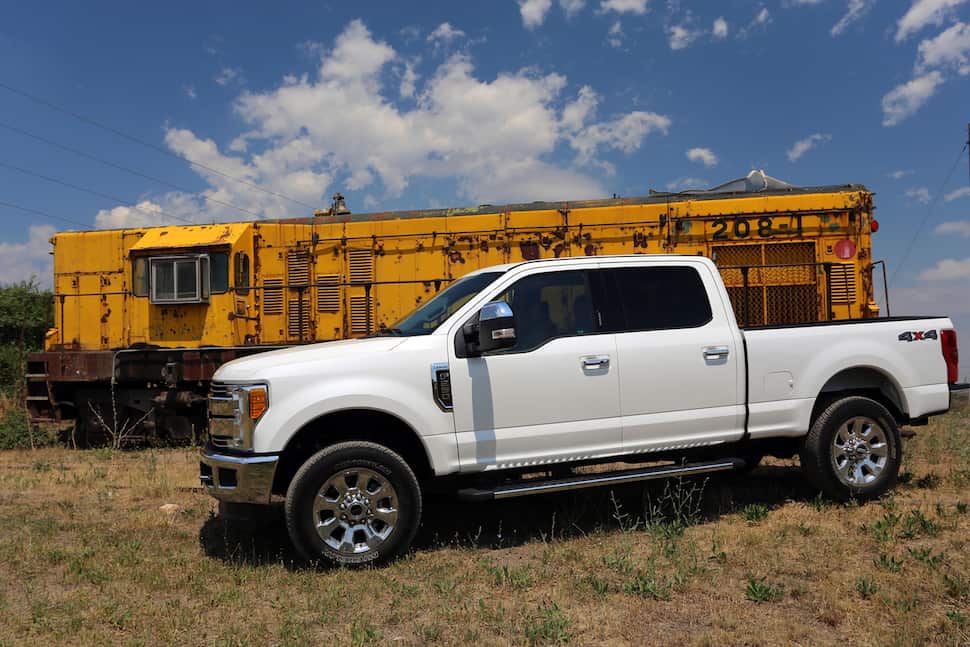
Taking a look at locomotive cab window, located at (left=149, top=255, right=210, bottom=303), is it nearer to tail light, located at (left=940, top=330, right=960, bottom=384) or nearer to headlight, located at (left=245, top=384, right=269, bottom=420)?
headlight, located at (left=245, top=384, right=269, bottom=420)

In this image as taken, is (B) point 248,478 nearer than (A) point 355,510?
Yes

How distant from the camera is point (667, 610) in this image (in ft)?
13.0

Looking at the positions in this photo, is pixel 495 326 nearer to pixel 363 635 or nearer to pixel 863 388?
pixel 363 635

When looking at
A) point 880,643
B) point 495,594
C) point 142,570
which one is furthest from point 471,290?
point 880,643

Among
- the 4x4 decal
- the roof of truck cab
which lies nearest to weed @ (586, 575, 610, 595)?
the 4x4 decal

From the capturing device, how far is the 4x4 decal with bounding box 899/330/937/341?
6.00 meters

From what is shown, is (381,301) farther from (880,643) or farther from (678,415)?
(880,643)

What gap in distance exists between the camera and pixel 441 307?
5531 millimetres

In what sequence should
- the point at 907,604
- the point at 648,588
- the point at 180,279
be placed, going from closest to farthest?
the point at 907,604 < the point at 648,588 < the point at 180,279

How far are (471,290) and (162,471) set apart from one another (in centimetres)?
522

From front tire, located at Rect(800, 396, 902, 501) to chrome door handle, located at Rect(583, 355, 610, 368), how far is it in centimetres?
206

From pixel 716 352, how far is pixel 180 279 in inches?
328

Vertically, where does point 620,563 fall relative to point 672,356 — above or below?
below

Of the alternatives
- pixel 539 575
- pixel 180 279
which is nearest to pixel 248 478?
pixel 539 575
